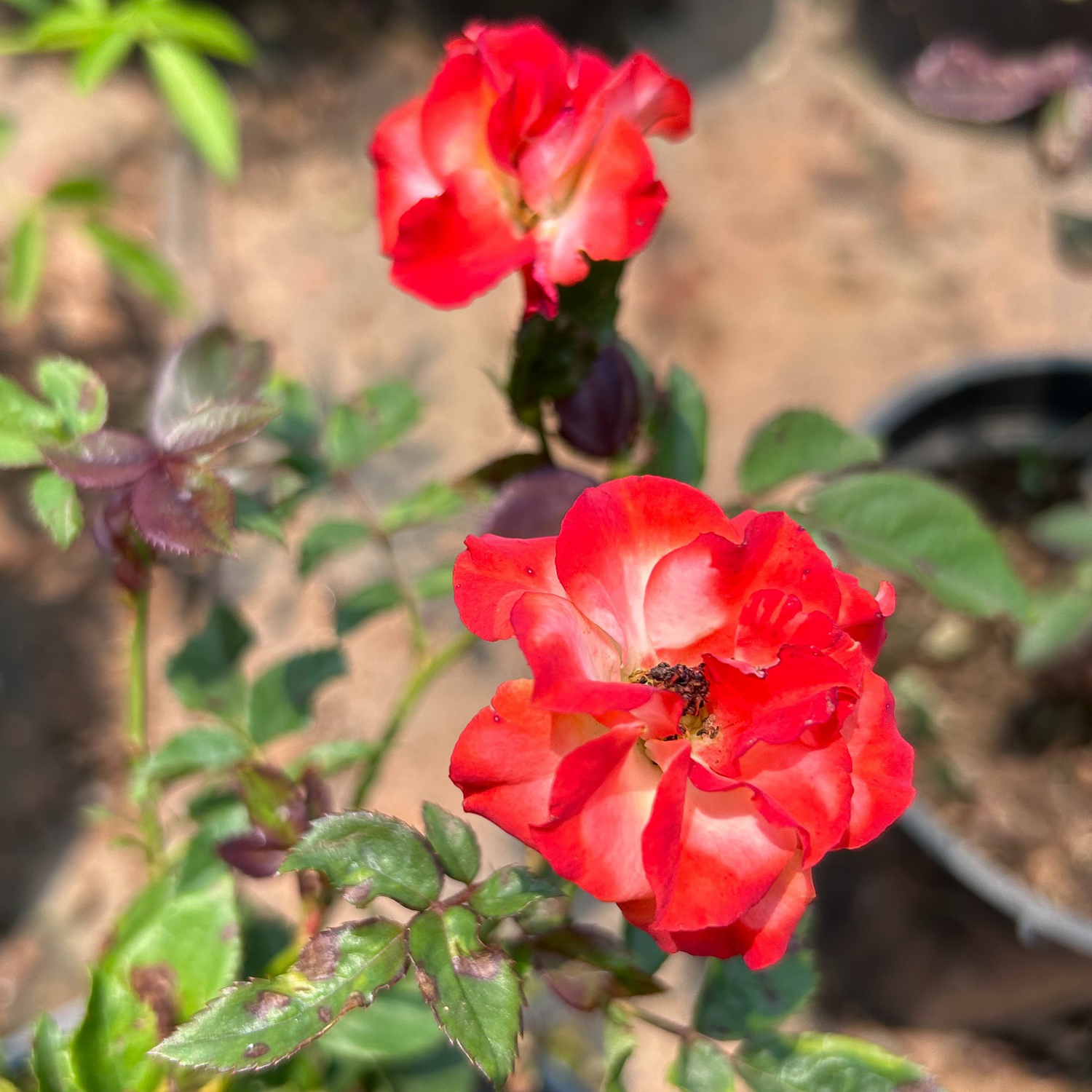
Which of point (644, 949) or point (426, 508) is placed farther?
point (426, 508)

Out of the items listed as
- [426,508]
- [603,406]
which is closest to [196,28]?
[426,508]

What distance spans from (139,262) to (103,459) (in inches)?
40.5

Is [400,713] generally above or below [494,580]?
below

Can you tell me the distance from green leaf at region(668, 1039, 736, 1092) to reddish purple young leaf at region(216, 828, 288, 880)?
0.92ft

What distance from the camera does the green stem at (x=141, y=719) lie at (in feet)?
2.21

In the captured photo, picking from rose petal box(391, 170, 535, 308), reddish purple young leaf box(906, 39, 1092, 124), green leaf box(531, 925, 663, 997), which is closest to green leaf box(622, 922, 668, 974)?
green leaf box(531, 925, 663, 997)

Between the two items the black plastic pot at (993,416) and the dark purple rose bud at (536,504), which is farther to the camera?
the black plastic pot at (993,416)

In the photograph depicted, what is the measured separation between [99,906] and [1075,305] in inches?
85.3

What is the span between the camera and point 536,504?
63 cm

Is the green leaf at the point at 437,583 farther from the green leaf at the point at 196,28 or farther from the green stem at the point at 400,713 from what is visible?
the green leaf at the point at 196,28

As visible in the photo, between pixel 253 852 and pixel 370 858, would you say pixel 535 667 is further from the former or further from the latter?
pixel 253 852

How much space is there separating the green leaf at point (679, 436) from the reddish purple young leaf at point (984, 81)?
968mm

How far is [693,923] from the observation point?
1.35 feet

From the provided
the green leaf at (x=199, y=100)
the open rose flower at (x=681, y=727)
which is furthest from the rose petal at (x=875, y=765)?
the green leaf at (x=199, y=100)
